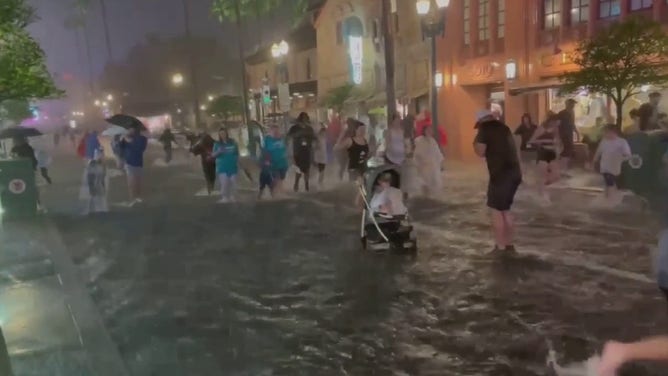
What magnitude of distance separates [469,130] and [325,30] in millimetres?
18171

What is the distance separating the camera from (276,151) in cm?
1620

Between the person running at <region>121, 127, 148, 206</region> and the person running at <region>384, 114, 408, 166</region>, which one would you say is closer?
the person running at <region>384, 114, 408, 166</region>

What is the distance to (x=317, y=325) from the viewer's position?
6480 mm

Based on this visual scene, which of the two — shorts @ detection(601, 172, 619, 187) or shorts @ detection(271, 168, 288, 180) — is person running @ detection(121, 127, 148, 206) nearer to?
shorts @ detection(271, 168, 288, 180)

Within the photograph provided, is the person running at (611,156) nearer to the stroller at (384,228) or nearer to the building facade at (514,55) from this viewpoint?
the stroller at (384,228)

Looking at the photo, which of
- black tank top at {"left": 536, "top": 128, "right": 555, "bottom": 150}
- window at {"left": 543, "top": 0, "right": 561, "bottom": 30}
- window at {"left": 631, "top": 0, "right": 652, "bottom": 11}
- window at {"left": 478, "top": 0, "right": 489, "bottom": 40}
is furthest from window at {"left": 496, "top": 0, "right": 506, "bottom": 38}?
black tank top at {"left": 536, "top": 128, "right": 555, "bottom": 150}

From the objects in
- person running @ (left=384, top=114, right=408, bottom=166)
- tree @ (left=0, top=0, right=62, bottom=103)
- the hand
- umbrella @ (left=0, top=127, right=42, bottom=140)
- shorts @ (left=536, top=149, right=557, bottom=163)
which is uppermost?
tree @ (left=0, top=0, right=62, bottom=103)

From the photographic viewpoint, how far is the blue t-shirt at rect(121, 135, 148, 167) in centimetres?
1591

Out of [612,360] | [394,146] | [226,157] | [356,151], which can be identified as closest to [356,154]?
[356,151]

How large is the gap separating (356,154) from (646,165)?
5365 mm

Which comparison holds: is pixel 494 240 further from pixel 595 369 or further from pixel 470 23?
pixel 470 23

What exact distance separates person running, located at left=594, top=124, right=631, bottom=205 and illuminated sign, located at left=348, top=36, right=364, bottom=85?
77.7 ft

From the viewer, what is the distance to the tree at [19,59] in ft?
41.6

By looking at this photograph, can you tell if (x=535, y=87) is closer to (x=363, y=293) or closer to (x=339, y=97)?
(x=339, y=97)
